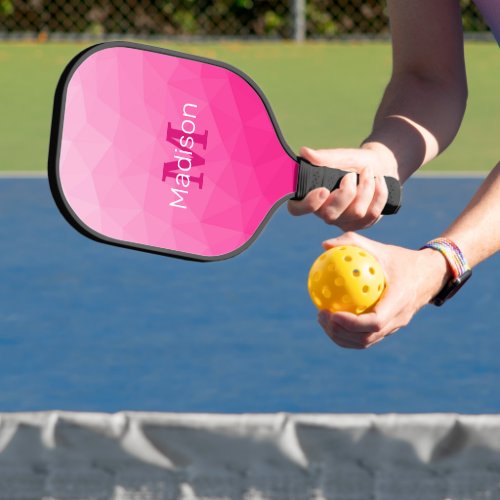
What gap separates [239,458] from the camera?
93.0 inches

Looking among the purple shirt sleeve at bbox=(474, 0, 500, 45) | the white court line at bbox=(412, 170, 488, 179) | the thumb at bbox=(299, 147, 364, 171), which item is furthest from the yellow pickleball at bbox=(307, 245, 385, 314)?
the white court line at bbox=(412, 170, 488, 179)

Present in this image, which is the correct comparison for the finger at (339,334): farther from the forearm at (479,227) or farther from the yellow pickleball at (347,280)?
the forearm at (479,227)

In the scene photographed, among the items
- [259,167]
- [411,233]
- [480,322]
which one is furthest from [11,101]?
[259,167]

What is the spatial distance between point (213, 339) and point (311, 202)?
238cm

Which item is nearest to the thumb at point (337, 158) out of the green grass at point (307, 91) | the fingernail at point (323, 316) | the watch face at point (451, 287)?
the watch face at point (451, 287)

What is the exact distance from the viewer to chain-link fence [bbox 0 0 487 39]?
501 inches

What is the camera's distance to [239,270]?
5555 millimetres

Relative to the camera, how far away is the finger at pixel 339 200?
2303mm

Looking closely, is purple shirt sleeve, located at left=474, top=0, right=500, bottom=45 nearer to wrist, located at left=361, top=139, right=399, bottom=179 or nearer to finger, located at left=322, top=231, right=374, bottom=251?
wrist, located at left=361, top=139, right=399, bottom=179

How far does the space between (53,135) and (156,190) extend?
270mm

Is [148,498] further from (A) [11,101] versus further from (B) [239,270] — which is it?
(A) [11,101]

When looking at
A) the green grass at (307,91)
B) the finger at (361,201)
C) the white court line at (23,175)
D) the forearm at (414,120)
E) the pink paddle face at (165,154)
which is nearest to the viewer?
the pink paddle face at (165,154)

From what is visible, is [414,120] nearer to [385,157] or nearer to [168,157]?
[385,157]

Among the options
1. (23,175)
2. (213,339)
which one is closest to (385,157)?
(213,339)
